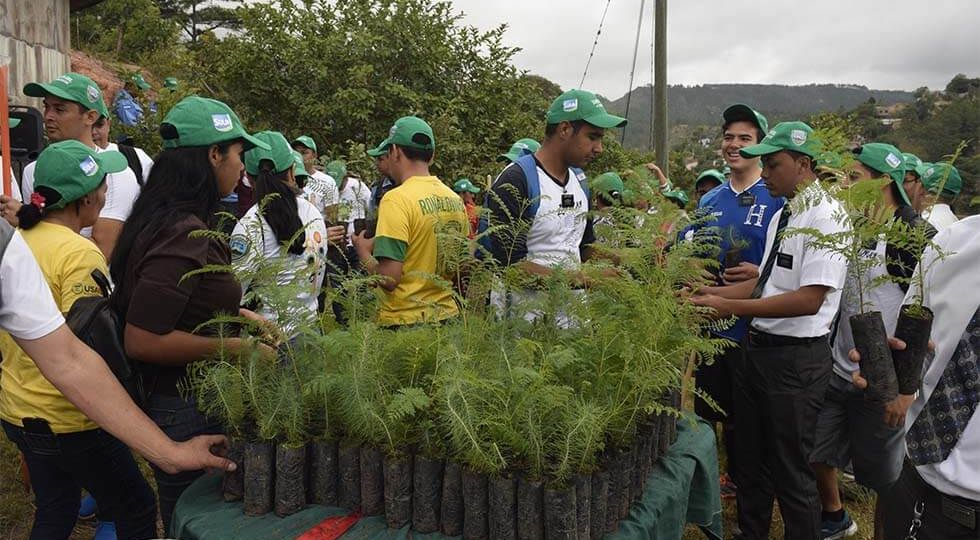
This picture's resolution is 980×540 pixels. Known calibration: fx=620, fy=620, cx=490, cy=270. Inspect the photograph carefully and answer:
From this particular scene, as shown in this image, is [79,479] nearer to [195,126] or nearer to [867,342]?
[195,126]

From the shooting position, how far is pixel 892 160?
3.64m

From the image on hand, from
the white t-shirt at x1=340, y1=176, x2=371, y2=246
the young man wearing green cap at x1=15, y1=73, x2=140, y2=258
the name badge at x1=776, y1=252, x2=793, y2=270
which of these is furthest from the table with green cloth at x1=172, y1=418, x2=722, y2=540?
the white t-shirt at x1=340, y1=176, x2=371, y2=246

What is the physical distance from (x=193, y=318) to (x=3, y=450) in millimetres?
3132

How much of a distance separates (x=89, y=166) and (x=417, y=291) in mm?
1466

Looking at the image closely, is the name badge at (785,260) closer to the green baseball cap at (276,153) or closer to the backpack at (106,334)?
the green baseball cap at (276,153)

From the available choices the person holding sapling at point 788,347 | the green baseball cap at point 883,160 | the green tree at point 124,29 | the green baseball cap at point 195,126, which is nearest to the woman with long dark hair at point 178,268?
the green baseball cap at point 195,126

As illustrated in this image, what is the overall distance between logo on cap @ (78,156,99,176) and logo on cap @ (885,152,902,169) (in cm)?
402

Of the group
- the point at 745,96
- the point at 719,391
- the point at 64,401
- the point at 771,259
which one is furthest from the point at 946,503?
the point at 745,96

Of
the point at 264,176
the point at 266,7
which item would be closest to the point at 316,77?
the point at 266,7

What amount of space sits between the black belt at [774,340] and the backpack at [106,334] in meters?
2.62

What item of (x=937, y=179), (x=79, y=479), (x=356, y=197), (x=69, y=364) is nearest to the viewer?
(x=69, y=364)

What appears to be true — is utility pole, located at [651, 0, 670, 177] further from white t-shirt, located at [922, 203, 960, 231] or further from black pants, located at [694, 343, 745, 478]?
black pants, located at [694, 343, 745, 478]

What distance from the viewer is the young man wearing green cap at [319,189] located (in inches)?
209

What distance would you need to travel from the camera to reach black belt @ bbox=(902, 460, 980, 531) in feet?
5.59
